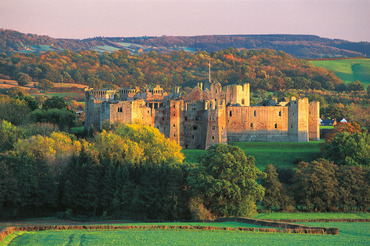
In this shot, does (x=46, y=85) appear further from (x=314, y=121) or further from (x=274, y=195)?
(x=274, y=195)

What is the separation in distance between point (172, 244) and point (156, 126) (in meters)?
40.2

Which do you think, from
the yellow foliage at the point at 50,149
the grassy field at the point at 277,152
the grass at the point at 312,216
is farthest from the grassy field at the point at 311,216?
the yellow foliage at the point at 50,149

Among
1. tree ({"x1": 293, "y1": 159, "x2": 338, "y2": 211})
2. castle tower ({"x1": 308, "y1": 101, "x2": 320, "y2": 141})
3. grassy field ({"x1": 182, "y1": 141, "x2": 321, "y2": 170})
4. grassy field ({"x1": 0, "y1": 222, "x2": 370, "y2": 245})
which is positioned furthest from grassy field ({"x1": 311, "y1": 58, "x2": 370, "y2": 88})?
grassy field ({"x1": 0, "y1": 222, "x2": 370, "y2": 245})

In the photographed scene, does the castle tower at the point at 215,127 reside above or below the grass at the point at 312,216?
above

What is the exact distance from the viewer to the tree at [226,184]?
49281 millimetres

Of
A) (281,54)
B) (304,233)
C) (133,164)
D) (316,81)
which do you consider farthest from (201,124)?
(281,54)

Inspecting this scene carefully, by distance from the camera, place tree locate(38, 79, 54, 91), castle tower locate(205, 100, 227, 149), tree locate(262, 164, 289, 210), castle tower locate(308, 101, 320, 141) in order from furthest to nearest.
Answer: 1. tree locate(38, 79, 54, 91)
2. castle tower locate(308, 101, 320, 141)
3. castle tower locate(205, 100, 227, 149)
4. tree locate(262, 164, 289, 210)

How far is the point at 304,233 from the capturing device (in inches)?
1594

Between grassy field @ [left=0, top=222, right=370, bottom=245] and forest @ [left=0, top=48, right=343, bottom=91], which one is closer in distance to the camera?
grassy field @ [left=0, top=222, right=370, bottom=245]

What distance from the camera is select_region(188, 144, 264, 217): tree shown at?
49.3 m

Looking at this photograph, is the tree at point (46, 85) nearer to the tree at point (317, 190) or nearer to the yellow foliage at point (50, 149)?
the yellow foliage at point (50, 149)

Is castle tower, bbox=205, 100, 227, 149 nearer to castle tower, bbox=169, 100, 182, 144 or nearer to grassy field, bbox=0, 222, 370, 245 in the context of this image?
castle tower, bbox=169, 100, 182, 144

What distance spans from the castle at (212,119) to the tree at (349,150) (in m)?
8.80

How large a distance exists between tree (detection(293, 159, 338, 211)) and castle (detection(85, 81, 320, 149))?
18.8 meters
